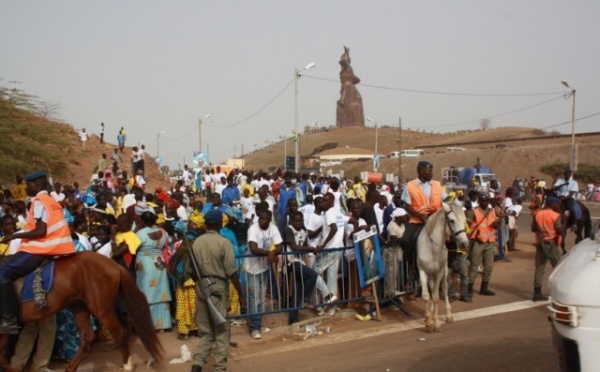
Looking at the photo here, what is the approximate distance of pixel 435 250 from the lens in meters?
9.76

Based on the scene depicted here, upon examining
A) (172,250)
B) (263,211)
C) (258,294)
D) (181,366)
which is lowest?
(181,366)

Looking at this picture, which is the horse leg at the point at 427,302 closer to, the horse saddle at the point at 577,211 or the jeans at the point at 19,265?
the jeans at the point at 19,265

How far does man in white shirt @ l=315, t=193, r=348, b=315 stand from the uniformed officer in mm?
2996

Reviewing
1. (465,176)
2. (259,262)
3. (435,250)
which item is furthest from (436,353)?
(465,176)

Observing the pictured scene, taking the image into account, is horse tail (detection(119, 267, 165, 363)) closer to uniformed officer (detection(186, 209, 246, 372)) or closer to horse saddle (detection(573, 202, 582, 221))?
uniformed officer (detection(186, 209, 246, 372))

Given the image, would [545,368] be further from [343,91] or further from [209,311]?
[343,91]

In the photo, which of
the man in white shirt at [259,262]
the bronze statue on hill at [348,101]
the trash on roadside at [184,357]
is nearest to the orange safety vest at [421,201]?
the man in white shirt at [259,262]

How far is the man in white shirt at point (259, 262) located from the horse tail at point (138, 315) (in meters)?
1.90

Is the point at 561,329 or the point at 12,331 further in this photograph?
the point at 12,331

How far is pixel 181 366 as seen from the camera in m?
8.18

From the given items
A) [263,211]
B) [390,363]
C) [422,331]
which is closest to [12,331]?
[263,211]

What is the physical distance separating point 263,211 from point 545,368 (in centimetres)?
433

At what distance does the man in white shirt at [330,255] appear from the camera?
404 inches

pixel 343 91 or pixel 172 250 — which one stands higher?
pixel 343 91
